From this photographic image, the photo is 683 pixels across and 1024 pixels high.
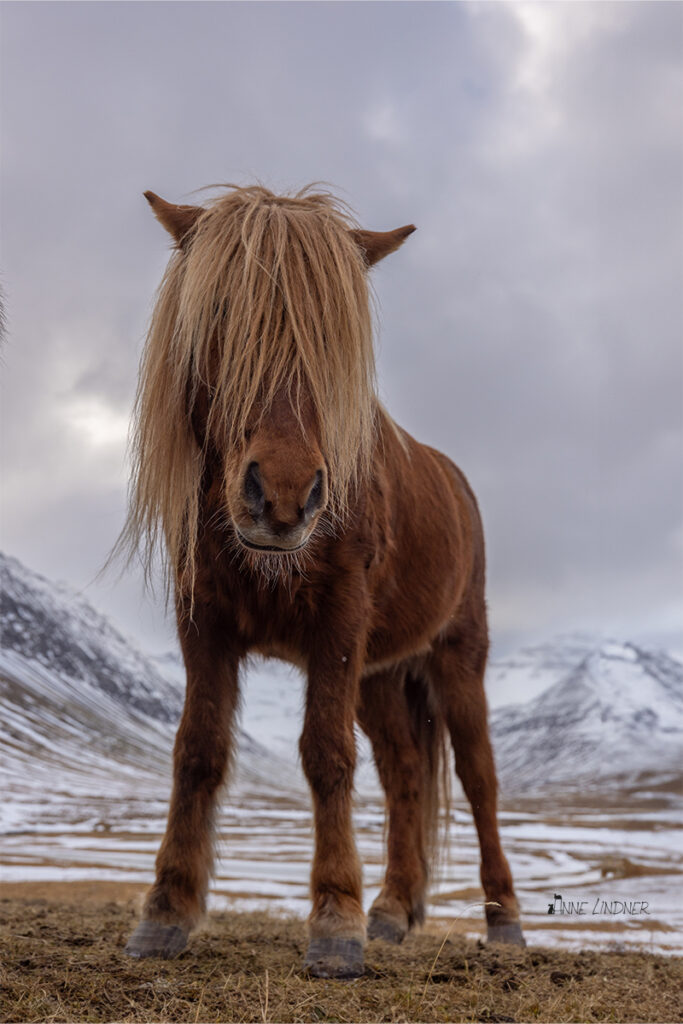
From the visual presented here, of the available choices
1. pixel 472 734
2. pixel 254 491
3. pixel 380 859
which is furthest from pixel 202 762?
pixel 380 859

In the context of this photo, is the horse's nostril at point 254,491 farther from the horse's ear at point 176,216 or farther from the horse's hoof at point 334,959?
the horse's hoof at point 334,959

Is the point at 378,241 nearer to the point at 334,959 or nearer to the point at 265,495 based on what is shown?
the point at 265,495

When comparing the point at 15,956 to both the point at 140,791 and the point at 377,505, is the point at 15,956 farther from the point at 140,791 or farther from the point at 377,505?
the point at 140,791

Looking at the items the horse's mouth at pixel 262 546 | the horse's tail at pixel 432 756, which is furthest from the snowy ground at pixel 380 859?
the horse's mouth at pixel 262 546

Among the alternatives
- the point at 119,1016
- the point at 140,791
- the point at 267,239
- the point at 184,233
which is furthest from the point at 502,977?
the point at 140,791

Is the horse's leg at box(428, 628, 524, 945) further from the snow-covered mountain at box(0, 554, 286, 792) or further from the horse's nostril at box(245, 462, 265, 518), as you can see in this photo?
the snow-covered mountain at box(0, 554, 286, 792)

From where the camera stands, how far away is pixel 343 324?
173 inches

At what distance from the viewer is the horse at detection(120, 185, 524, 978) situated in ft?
13.2

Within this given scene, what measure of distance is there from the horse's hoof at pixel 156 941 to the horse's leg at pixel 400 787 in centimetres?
272

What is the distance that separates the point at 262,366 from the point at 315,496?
2.40ft

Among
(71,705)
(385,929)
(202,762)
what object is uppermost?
(71,705)

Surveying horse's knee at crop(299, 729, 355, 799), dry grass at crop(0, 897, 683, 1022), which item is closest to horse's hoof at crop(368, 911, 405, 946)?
dry grass at crop(0, 897, 683, 1022)

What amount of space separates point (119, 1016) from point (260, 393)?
264 cm

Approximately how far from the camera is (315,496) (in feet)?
12.3
